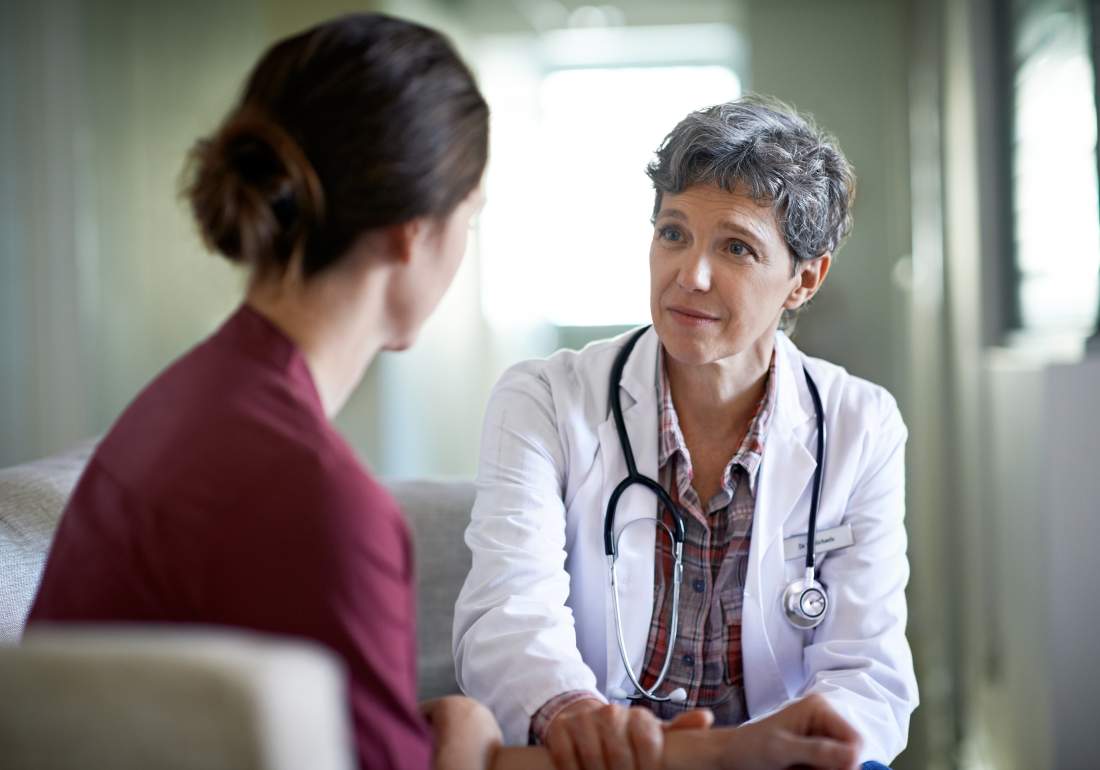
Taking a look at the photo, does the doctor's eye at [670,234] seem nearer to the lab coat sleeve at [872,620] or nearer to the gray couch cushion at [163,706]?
the lab coat sleeve at [872,620]

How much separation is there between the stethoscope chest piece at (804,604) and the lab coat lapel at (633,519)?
18 cm

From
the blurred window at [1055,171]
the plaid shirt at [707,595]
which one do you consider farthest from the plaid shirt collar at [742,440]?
the blurred window at [1055,171]

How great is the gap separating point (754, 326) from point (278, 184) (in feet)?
2.79

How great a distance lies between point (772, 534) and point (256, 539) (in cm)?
87

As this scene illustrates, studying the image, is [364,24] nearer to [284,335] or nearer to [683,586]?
[284,335]

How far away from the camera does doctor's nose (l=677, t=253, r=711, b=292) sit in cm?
150

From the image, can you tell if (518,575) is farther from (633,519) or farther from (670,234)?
(670,234)

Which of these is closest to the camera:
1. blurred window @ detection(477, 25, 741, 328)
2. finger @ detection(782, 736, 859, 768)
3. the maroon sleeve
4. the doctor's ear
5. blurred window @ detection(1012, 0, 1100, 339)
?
the maroon sleeve

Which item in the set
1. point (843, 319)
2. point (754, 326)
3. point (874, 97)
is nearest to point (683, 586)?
point (754, 326)

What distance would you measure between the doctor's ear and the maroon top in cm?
99

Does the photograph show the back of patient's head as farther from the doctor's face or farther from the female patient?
the doctor's face

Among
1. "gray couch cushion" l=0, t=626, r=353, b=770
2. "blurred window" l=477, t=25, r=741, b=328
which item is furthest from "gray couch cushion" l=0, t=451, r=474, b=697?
"blurred window" l=477, t=25, r=741, b=328

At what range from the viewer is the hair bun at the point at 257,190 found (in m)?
0.86

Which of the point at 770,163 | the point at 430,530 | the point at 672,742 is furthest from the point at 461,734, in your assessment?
the point at 770,163
